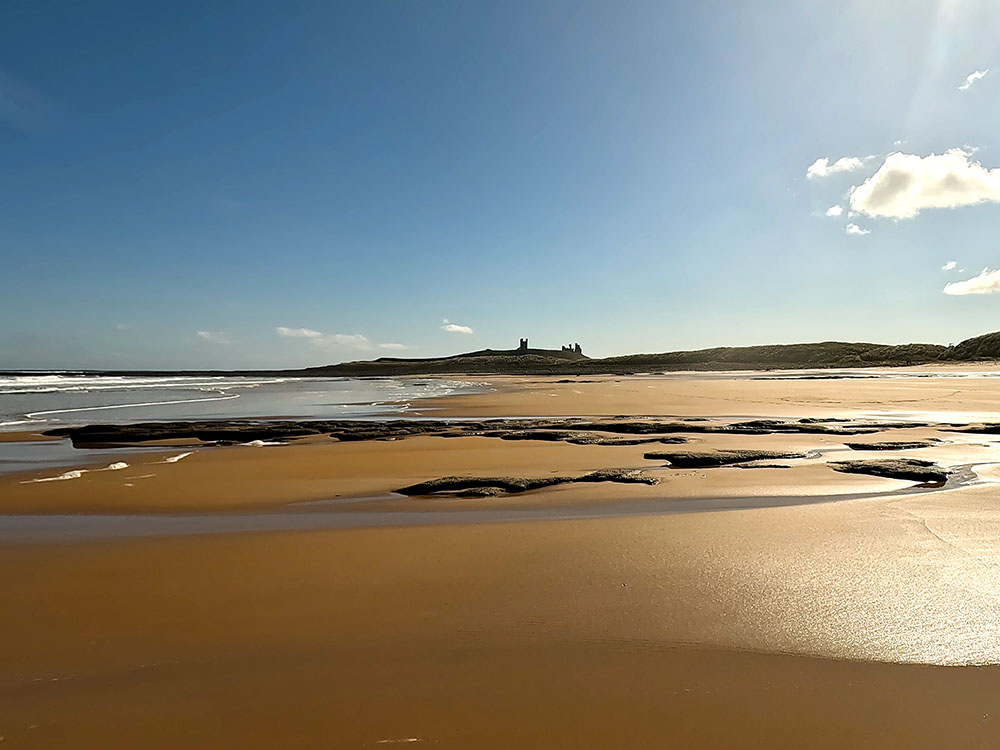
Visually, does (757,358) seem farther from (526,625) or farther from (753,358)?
(526,625)

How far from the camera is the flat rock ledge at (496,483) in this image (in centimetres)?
646

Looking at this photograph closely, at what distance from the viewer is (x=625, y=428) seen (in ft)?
37.7

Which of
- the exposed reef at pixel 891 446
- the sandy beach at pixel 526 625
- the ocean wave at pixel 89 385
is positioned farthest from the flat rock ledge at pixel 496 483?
the ocean wave at pixel 89 385

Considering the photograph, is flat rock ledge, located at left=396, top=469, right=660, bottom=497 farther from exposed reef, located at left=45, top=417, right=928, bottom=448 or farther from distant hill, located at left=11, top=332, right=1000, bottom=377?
distant hill, located at left=11, top=332, right=1000, bottom=377

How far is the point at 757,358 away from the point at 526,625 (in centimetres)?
8770

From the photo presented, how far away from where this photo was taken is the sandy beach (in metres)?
2.34

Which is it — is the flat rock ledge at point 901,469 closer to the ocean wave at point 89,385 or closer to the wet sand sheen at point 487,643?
the wet sand sheen at point 487,643

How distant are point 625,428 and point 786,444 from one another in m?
2.99

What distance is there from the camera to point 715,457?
310 inches

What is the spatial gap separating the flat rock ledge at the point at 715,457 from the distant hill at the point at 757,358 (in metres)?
52.2

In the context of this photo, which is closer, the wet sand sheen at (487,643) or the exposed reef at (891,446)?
the wet sand sheen at (487,643)

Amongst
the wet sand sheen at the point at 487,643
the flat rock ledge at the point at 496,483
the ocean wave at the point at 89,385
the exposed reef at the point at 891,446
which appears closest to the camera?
the wet sand sheen at the point at 487,643

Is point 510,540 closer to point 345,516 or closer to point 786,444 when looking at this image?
point 345,516

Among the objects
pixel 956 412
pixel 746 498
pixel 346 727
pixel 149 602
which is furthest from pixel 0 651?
pixel 956 412
